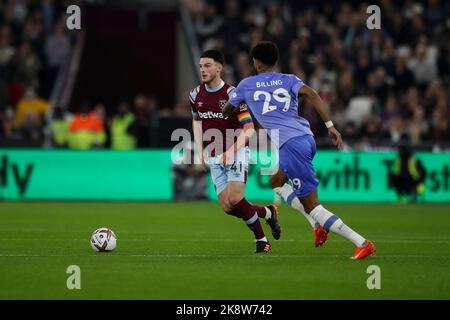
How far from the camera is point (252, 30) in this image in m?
27.6

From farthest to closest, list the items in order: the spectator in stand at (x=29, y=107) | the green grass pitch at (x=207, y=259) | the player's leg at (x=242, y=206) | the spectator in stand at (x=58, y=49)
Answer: the spectator in stand at (x=58, y=49)
the spectator in stand at (x=29, y=107)
the player's leg at (x=242, y=206)
the green grass pitch at (x=207, y=259)

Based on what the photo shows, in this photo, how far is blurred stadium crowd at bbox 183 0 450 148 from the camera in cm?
2459

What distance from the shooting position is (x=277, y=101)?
11734 mm

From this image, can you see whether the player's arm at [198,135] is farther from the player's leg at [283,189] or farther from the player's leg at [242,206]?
the player's leg at [283,189]

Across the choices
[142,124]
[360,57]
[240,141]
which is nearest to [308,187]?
[240,141]

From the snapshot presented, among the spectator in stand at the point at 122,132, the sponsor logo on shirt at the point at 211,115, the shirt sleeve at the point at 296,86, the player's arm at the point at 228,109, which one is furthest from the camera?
the spectator in stand at the point at 122,132

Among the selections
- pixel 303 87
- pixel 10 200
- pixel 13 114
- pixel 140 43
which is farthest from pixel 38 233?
pixel 140 43

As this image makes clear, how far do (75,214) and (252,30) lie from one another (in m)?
10.3

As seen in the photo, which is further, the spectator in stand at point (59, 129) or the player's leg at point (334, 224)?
the spectator in stand at point (59, 129)

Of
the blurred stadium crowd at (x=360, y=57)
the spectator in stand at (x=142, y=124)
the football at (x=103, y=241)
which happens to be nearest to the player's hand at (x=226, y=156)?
the football at (x=103, y=241)

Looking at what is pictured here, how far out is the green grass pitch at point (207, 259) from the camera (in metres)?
9.34

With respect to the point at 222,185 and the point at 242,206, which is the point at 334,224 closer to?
the point at 242,206

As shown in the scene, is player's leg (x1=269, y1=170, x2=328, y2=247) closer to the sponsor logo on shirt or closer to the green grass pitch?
the green grass pitch

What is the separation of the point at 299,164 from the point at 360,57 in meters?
15.3
